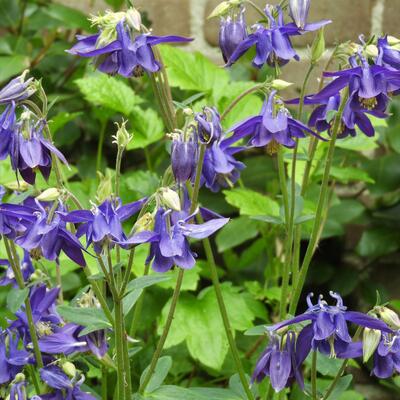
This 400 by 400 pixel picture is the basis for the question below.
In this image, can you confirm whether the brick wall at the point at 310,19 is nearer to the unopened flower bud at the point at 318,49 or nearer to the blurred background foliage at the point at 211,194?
the blurred background foliage at the point at 211,194

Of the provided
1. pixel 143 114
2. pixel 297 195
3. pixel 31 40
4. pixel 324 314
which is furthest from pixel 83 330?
pixel 31 40

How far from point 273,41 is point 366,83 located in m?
0.14

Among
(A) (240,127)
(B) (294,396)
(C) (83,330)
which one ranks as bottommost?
(B) (294,396)

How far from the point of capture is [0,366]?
3.60 feet

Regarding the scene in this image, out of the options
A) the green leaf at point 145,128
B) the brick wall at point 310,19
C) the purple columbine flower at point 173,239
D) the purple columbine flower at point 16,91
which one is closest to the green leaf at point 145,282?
the purple columbine flower at point 173,239

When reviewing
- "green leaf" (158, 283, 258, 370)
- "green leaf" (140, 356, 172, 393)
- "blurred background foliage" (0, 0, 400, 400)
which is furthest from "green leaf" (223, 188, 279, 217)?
"green leaf" (140, 356, 172, 393)

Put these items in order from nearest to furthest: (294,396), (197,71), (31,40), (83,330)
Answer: (83,330)
(294,396)
(197,71)
(31,40)

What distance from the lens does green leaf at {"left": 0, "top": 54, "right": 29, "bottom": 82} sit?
1.93 metres

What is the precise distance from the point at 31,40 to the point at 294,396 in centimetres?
124

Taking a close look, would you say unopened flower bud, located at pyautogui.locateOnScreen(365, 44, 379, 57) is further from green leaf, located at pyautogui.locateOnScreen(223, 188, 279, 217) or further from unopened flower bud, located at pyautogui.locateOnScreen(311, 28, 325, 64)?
green leaf, located at pyautogui.locateOnScreen(223, 188, 279, 217)

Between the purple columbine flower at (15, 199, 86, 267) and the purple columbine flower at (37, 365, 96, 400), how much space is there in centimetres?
19

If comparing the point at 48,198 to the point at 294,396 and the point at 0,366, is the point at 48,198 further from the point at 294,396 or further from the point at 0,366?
the point at 294,396

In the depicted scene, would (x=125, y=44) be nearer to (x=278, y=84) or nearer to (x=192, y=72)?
(x=278, y=84)

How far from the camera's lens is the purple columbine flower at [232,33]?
3.61ft
